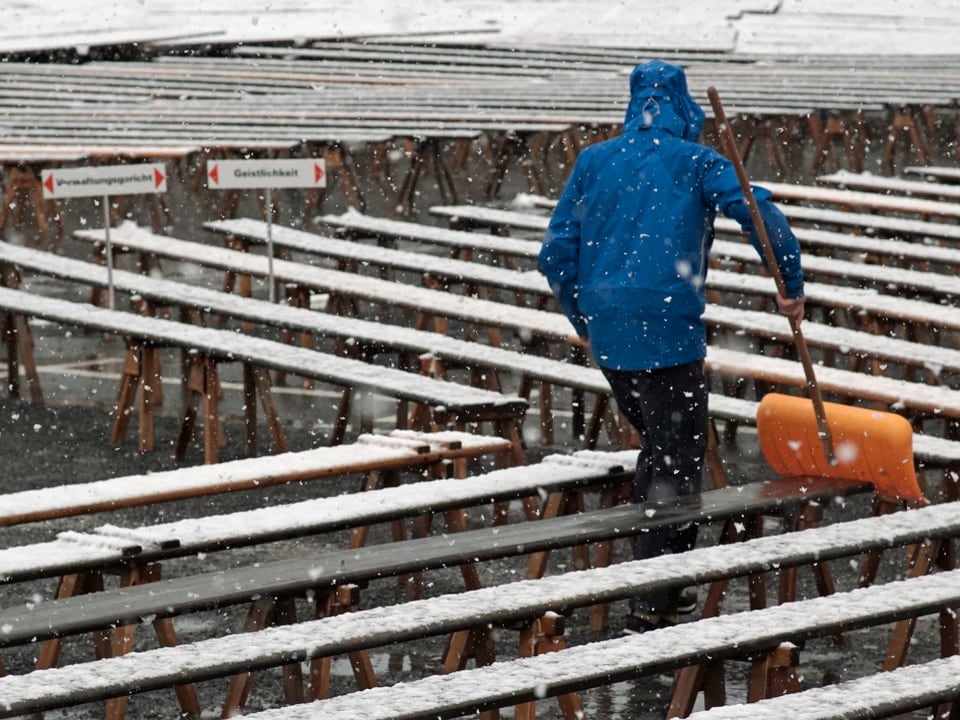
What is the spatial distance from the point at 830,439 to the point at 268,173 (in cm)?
679

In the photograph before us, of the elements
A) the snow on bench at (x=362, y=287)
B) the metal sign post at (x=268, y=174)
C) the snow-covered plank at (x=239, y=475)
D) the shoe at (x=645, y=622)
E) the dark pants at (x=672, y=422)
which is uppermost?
the metal sign post at (x=268, y=174)

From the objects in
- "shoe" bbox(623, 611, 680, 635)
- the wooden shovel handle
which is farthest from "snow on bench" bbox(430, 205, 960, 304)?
"shoe" bbox(623, 611, 680, 635)

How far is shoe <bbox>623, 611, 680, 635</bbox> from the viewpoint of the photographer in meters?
7.43

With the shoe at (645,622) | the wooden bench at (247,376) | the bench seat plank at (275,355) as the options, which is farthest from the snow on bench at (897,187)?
the shoe at (645,622)

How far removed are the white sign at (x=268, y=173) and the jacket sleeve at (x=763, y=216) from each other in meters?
6.65

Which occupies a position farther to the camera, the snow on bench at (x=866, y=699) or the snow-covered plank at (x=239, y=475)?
the snow-covered plank at (x=239, y=475)

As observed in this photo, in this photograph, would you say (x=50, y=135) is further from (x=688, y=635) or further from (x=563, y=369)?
(x=688, y=635)

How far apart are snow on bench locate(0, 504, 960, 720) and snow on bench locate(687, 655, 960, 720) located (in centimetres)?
15

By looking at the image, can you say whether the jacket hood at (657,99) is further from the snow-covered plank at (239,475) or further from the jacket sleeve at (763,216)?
the snow-covered plank at (239,475)

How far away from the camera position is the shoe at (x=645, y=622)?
7.43m

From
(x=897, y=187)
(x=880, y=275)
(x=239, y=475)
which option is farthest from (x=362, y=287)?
(x=897, y=187)

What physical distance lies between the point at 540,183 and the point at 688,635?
1540cm

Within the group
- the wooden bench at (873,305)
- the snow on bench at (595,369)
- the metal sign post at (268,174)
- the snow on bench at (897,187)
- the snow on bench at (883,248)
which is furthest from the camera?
the snow on bench at (897,187)

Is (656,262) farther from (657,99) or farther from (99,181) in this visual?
(99,181)
